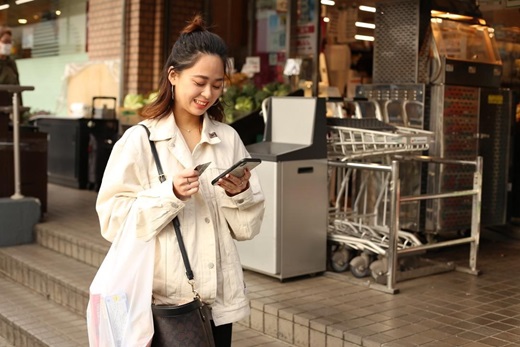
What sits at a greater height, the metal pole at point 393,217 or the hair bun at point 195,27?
the hair bun at point 195,27

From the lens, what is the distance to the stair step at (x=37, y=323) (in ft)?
16.7

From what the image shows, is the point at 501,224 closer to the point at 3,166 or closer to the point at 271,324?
the point at 271,324

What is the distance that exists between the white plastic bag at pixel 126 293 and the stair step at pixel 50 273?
3182mm

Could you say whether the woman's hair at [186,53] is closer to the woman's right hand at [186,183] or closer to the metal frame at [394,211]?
the woman's right hand at [186,183]

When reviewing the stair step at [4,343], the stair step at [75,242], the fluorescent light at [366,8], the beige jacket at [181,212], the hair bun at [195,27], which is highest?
the fluorescent light at [366,8]

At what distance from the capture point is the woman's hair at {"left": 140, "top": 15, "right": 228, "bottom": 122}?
262cm

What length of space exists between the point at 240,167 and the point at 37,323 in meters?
3.60

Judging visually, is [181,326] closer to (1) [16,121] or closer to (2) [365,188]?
(2) [365,188]

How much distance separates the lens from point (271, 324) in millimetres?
4754

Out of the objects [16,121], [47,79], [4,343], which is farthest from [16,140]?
[47,79]

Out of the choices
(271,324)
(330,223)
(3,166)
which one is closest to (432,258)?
(330,223)

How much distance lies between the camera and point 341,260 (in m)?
5.70

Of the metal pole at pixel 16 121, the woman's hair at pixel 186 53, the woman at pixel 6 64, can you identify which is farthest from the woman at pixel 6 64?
the woman's hair at pixel 186 53

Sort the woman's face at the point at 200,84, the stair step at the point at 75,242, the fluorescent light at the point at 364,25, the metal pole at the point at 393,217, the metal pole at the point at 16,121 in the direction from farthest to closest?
the fluorescent light at the point at 364,25 < the metal pole at the point at 16,121 < the stair step at the point at 75,242 < the metal pole at the point at 393,217 < the woman's face at the point at 200,84
